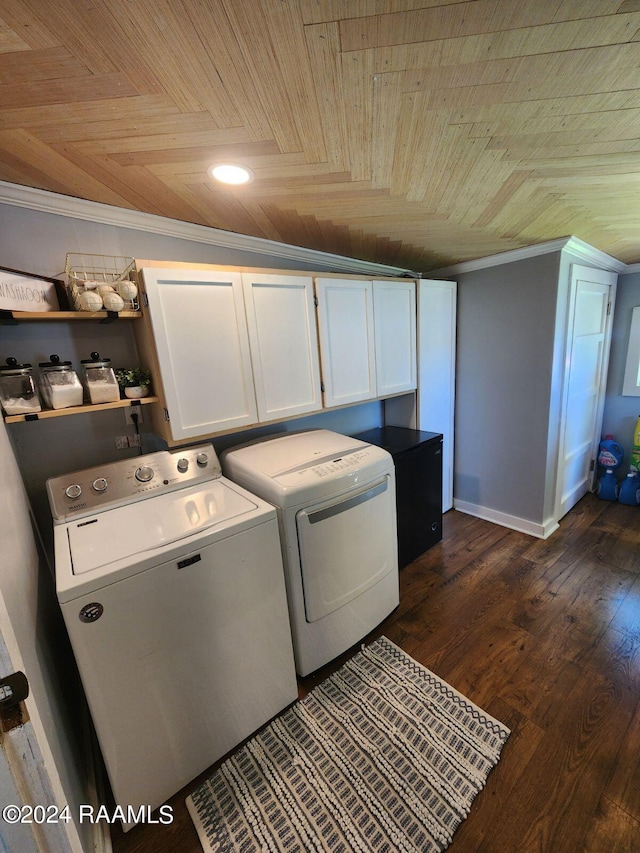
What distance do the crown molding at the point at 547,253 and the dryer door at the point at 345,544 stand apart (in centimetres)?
190

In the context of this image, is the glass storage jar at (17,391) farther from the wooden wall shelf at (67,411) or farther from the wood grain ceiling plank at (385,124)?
the wood grain ceiling plank at (385,124)

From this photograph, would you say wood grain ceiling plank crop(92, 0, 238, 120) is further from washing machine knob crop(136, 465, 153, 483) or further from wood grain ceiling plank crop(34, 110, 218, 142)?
washing machine knob crop(136, 465, 153, 483)

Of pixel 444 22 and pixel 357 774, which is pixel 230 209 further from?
pixel 357 774

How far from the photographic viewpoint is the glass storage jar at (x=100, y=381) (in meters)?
1.38

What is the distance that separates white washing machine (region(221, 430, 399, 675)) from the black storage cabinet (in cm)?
42

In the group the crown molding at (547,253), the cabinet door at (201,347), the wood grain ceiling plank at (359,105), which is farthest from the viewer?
the crown molding at (547,253)

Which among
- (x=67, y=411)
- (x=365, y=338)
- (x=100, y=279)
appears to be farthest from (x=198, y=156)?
(x=365, y=338)

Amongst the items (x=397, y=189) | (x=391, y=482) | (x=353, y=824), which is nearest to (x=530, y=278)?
(x=397, y=189)

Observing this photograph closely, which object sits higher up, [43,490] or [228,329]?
[228,329]

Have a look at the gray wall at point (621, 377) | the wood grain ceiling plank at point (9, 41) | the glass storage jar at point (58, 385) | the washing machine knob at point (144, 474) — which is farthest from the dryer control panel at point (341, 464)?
the gray wall at point (621, 377)

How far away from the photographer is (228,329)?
1629 mm

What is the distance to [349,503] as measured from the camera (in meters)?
1.61

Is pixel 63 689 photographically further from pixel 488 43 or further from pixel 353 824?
pixel 488 43

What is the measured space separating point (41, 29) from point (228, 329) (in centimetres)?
104
